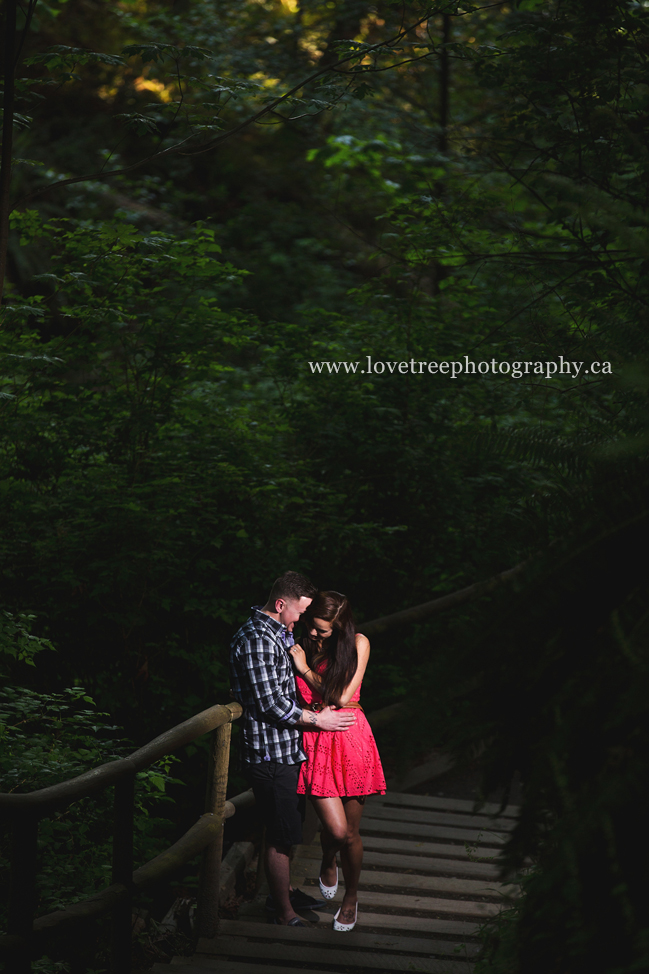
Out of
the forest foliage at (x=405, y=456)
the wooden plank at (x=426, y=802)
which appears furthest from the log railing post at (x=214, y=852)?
the wooden plank at (x=426, y=802)

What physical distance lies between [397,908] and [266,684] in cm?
151

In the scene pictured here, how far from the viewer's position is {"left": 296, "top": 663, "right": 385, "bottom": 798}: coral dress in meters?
3.97

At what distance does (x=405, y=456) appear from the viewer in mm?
6723

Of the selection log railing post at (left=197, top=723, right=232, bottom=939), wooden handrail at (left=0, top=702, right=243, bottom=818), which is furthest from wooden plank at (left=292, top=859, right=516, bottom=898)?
wooden handrail at (left=0, top=702, right=243, bottom=818)

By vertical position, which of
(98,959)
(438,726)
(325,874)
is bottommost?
(98,959)

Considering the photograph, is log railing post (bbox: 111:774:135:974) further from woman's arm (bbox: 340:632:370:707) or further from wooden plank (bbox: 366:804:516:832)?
wooden plank (bbox: 366:804:516:832)

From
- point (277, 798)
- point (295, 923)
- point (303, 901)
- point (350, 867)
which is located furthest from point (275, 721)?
point (303, 901)

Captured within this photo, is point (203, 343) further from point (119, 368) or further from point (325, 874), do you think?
point (325, 874)

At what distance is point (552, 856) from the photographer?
1.04 metres

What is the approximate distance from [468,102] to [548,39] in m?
10.2

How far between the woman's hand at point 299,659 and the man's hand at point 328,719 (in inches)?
8.1

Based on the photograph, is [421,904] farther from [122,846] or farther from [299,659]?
[122,846]

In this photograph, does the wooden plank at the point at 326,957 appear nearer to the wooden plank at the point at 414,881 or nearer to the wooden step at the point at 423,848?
the wooden plank at the point at 414,881

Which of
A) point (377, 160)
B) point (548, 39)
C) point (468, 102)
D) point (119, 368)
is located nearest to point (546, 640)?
point (548, 39)
